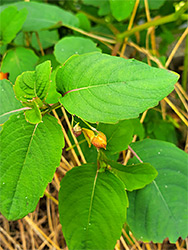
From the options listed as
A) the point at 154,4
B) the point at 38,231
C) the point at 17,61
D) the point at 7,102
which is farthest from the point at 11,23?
the point at 38,231

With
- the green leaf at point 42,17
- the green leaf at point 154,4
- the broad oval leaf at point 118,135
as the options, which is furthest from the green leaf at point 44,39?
the broad oval leaf at point 118,135

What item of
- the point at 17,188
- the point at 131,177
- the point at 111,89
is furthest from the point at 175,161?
the point at 17,188

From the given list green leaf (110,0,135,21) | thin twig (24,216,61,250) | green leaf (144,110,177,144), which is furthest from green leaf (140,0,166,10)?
thin twig (24,216,61,250)

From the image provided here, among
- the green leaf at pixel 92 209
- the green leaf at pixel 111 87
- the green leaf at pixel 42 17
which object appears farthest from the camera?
the green leaf at pixel 42 17

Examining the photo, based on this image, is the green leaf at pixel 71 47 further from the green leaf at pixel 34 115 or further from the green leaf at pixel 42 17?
the green leaf at pixel 34 115

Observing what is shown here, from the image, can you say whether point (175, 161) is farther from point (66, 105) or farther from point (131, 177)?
point (66, 105)

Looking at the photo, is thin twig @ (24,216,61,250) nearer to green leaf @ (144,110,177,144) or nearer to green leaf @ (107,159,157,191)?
green leaf @ (107,159,157,191)
